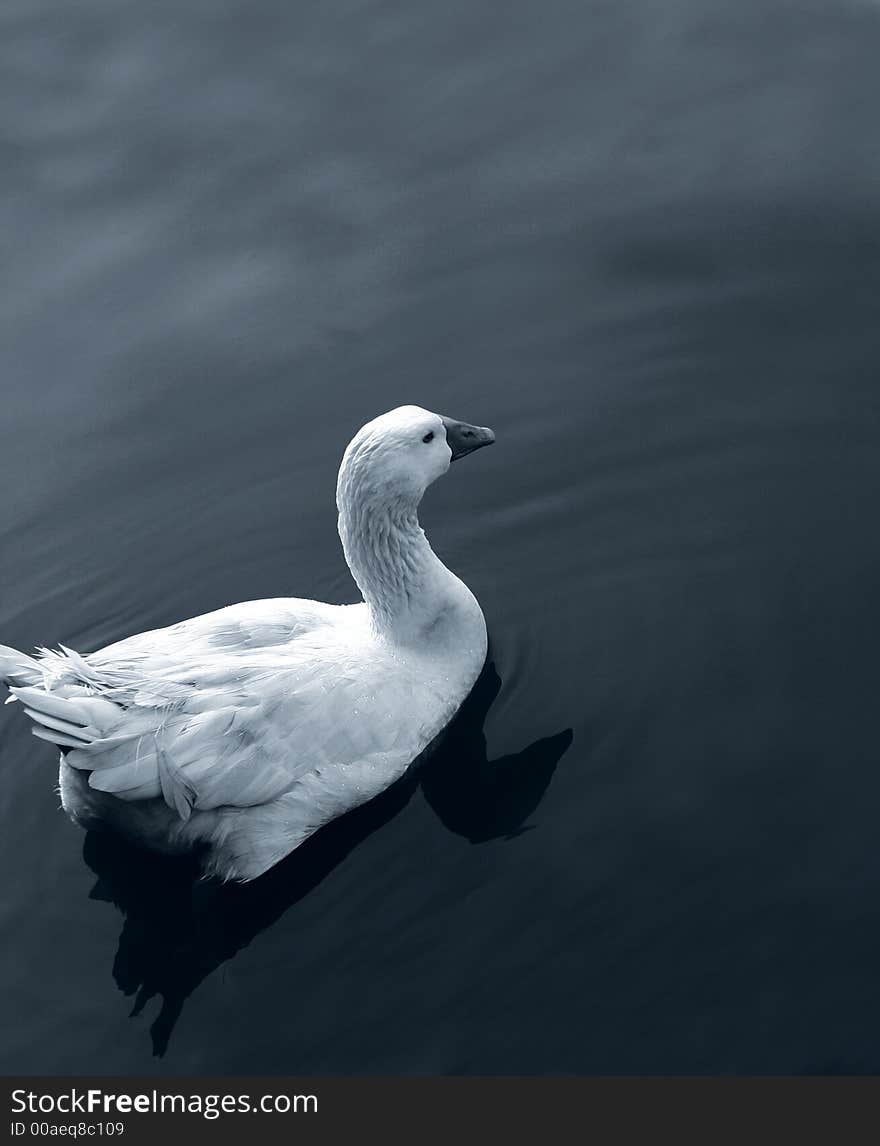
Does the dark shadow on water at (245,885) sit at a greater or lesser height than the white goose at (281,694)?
lesser

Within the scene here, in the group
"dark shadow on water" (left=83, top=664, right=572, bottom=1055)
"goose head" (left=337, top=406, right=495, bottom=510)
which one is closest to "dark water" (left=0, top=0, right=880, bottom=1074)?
"dark shadow on water" (left=83, top=664, right=572, bottom=1055)

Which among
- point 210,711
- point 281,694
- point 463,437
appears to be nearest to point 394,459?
point 463,437

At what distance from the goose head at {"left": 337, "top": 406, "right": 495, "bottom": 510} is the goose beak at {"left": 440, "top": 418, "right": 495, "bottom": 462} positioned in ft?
0.38

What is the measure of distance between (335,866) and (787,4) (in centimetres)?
955

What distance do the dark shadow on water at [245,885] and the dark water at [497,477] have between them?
3 centimetres

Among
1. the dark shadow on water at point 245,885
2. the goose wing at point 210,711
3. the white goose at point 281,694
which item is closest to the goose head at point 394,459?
the white goose at point 281,694

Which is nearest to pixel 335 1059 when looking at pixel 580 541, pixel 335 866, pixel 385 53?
pixel 335 866

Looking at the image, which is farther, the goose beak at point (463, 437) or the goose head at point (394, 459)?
the goose beak at point (463, 437)

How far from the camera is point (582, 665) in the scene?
9375 millimetres

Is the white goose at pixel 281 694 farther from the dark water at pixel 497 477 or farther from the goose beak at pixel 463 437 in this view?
the dark water at pixel 497 477

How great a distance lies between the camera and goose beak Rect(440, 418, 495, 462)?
368 inches

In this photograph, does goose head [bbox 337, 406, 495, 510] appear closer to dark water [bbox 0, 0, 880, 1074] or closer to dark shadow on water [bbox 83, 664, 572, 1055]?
dark water [bbox 0, 0, 880, 1074]

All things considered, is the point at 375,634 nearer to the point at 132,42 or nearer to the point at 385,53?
the point at 385,53

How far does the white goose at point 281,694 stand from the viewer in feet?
27.1
